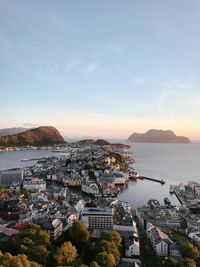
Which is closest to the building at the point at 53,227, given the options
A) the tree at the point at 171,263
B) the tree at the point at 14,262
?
the tree at the point at 14,262

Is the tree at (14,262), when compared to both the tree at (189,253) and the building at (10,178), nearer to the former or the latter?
the tree at (189,253)

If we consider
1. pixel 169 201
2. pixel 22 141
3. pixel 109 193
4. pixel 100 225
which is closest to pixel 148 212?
pixel 100 225

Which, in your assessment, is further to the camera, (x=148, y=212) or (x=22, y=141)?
(x=22, y=141)

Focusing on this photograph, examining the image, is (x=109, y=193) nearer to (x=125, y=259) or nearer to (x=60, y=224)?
(x=60, y=224)

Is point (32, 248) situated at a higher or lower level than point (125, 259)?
higher

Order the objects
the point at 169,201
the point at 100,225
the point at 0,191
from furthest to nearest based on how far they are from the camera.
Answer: the point at 169,201, the point at 0,191, the point at 100,225

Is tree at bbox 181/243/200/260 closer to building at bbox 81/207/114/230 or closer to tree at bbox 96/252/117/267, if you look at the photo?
tree at bbox 96/252/117/267

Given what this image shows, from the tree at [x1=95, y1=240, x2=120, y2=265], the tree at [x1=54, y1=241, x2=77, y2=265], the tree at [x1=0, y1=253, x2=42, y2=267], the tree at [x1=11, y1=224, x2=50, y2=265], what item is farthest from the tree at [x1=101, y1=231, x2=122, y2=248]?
the tree at [x1=0, y1=253, x2=42, y2=267]
